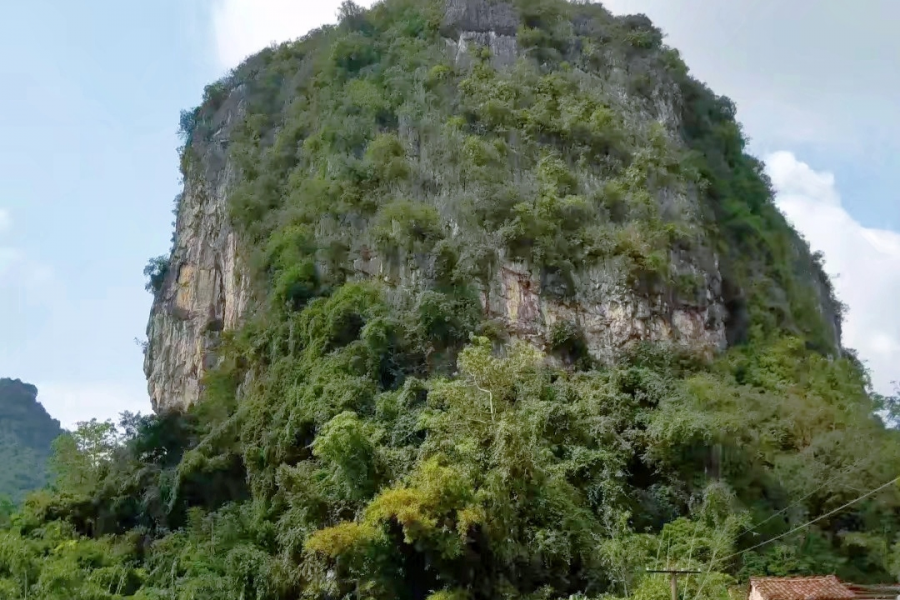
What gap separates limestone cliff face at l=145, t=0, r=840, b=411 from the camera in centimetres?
1955

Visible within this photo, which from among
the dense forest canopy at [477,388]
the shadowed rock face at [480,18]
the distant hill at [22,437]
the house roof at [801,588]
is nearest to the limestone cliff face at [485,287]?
the shadowed rock face at [480,18]

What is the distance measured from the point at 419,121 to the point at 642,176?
6.24 m

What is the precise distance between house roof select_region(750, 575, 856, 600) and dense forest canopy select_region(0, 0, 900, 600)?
875mm

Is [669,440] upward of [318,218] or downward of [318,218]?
downward

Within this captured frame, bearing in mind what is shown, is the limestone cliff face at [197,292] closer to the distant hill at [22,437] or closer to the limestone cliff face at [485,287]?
the limestone cliff face at [485,287]

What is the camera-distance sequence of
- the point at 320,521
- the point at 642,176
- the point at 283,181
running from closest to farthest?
1. the point at 320,521
2. the point at 642,176
3. the point at 283,181

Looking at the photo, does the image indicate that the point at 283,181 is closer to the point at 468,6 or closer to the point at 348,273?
the point at 348,273

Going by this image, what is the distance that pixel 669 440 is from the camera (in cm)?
1585

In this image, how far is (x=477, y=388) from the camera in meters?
15.2

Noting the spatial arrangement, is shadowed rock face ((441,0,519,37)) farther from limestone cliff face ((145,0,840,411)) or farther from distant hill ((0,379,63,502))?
distant hill ((0,379,63,502))

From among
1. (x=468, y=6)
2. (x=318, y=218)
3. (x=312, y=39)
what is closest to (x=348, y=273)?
(x=318, y=218)

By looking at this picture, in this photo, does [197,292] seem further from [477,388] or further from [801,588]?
[801,588]

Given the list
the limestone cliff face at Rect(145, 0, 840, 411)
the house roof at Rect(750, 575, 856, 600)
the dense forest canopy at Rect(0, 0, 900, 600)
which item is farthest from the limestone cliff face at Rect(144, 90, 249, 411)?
the house roof at Rect(750, 575, 856, 600)

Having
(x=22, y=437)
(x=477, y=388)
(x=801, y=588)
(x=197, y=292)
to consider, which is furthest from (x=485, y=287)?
(x=22, y=437)
